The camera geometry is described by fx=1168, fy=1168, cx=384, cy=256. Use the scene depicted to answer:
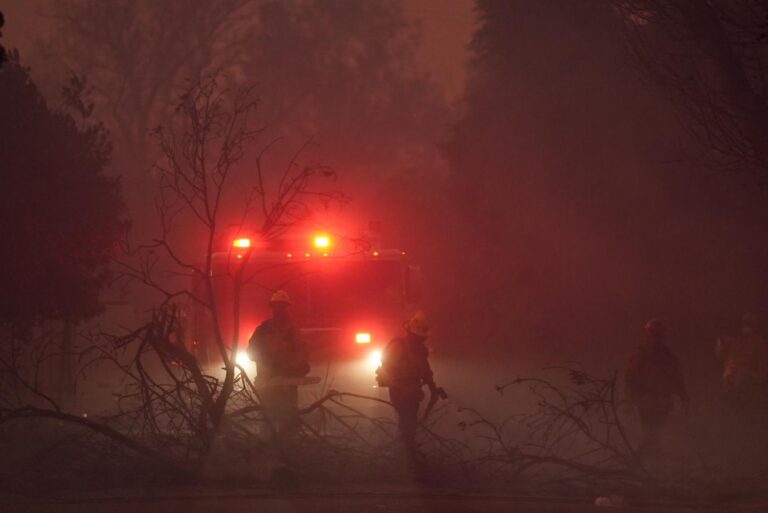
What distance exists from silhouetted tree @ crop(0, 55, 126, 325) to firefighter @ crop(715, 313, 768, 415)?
298 inches

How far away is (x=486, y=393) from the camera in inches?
754

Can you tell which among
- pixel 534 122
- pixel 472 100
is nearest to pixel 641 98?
pixel 534 122

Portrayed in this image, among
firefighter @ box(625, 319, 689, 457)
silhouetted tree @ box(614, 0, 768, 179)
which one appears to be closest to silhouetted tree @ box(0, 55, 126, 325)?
firefighter @ box(625, 319, 689, 457)

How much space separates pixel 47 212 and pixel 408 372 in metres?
5.81

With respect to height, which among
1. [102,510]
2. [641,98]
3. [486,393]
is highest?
[641,98]

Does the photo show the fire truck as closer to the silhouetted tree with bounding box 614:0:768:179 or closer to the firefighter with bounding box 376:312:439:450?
the firefighter with bounding box 376:312:439:450

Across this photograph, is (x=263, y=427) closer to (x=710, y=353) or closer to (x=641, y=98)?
(x=710, y=353)

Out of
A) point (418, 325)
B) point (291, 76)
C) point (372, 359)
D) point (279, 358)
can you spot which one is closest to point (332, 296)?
point (372, 359)

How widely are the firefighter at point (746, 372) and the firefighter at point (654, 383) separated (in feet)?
8.32

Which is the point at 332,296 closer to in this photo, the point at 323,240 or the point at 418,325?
the point at 323,240

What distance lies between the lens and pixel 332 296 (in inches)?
707

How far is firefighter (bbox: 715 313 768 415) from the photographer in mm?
13758

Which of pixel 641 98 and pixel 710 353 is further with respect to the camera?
pixel 641 98

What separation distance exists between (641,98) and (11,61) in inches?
545
